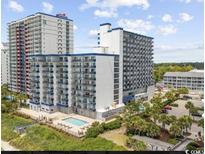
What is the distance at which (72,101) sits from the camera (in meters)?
7.63

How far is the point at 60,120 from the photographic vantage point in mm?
6820

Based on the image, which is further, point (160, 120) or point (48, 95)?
point (48, 95)

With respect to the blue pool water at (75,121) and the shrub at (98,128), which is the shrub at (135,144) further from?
→ the blue pool water at (75,121)

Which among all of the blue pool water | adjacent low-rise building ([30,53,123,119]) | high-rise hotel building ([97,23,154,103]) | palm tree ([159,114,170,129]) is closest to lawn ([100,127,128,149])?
palm tree ([159,114,170,129])

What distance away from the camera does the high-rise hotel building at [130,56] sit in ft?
27.9

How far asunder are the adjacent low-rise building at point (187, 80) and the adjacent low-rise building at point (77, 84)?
5.37m

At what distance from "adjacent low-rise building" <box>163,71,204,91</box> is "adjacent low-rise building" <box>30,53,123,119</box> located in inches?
212

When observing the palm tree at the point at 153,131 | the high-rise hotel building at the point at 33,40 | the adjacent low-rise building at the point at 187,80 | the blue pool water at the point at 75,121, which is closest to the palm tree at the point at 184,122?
the palm tree at the point at 153,131

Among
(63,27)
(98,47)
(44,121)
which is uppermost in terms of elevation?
(63,27)

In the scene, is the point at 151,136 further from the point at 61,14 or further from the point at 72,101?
the point at 61,14

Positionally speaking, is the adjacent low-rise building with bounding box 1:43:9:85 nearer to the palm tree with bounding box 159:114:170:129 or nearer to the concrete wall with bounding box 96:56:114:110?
the concrete wall with bounding box 96:56:114:110

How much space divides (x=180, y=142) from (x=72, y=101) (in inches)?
149

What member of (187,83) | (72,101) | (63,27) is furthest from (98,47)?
(187,83)

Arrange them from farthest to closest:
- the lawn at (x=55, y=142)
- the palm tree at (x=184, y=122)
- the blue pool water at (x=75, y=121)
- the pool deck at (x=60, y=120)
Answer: the blue pool water at (x=75, y=121) → the pool deck at (x=60, y=120) → the palm tree at (x=184, y=122) → the lawn at (x=55, y=142)
